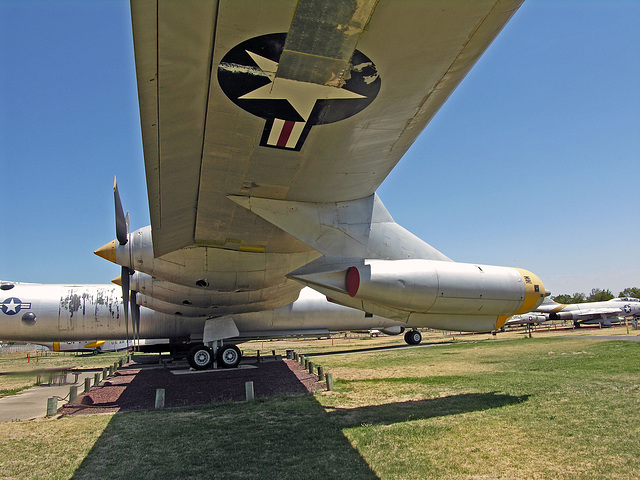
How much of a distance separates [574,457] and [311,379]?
27.1 ft

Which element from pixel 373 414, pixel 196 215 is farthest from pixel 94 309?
pixel 373 414

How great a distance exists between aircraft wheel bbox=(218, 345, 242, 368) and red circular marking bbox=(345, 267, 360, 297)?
9.84 m

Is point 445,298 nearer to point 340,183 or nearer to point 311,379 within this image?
point 340,183

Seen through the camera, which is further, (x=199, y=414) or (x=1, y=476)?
(x=199, y=414)

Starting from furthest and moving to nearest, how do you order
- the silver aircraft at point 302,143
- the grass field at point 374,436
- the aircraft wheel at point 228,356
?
the aircraft wheel at point 228,356 < the grass field at point 374,436 < the silver aircraft at point 302,143

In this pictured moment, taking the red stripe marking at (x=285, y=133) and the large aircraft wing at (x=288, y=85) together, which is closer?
the large aircraft wing at (x=288, y=85)

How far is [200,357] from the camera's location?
1527cm

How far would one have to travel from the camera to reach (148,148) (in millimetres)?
4590

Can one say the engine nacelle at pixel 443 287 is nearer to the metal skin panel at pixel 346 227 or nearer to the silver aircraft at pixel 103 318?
the metal skin panel at pixel 346 227

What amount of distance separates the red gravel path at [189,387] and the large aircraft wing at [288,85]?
5795mm

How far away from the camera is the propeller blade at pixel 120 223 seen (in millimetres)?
8718

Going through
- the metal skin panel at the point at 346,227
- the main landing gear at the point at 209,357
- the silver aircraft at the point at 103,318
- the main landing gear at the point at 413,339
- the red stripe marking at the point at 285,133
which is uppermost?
the red stripe marking at the point at 285,133

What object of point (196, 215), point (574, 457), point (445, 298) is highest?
point (196, 215)

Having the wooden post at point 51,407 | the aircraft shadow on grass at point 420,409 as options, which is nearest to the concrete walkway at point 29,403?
the wooden post at point 51,407
